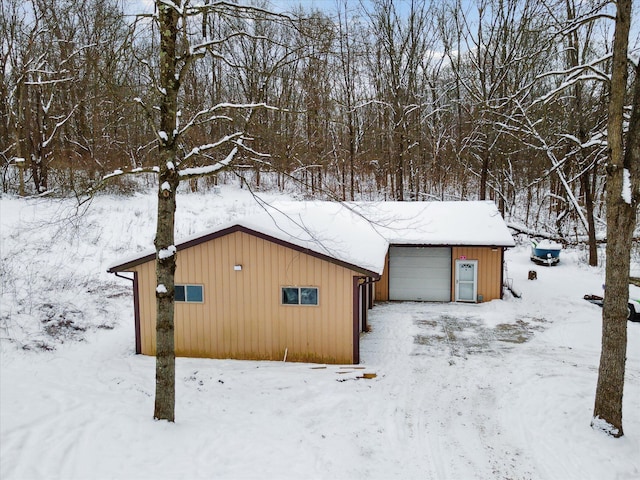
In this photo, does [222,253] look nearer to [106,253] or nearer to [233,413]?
[233,413]

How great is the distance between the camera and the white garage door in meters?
14.7

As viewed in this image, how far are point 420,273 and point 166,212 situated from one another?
35.0ft

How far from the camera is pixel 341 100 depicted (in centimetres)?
1174

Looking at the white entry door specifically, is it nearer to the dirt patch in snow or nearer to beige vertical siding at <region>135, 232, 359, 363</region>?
the dirt patch in snow

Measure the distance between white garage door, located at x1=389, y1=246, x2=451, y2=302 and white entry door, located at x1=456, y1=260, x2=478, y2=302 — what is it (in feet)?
0.98

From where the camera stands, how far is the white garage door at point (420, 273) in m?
14.7

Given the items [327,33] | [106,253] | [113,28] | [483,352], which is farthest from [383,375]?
[106,253]

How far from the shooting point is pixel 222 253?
9.41 m

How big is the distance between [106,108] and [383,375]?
7425 mm

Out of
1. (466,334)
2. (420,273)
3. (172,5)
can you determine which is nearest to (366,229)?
(420,273)

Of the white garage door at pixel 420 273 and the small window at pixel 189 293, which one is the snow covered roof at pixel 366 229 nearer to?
the white garage door at pixel 420 273

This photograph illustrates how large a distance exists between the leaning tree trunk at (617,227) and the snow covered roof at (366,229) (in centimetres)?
386

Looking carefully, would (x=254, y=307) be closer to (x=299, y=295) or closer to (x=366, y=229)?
(x=299, y=295)

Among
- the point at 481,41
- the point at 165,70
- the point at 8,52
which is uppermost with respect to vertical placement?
the point at 481,41
